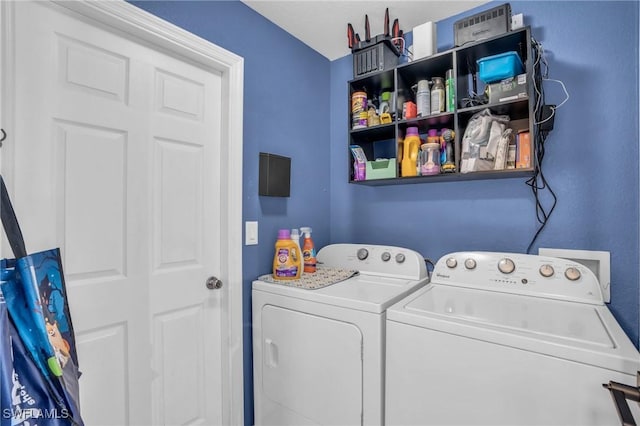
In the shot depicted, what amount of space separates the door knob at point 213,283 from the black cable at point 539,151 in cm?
165

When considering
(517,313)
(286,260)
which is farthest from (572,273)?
(286,260)

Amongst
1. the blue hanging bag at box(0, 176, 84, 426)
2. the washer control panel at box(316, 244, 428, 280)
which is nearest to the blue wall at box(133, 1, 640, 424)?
the washer control panel at box(316, 244, 428, 280)

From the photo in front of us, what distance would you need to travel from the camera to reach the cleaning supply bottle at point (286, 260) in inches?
66.6

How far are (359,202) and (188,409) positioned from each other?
1.59 meters

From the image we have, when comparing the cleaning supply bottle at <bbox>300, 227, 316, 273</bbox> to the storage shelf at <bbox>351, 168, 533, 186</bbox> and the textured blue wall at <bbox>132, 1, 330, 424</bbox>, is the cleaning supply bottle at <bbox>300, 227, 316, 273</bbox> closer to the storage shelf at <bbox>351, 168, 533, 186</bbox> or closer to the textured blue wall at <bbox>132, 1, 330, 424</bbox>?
the textured blue wall at <bbox>132, 1, 330, 424</bbox>

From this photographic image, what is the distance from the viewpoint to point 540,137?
155 cm

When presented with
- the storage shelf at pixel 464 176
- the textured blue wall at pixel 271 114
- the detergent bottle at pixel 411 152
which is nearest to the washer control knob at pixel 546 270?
the storage shelf at pixel 464 176

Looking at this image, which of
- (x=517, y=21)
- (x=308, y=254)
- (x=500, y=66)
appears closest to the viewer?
(x=500, y=66)

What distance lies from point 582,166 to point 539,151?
193mm

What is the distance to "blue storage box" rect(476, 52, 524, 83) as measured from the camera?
139cm

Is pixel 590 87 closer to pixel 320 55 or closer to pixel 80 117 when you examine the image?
pixel 320 55

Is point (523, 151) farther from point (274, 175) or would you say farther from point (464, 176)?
point (274, 175)

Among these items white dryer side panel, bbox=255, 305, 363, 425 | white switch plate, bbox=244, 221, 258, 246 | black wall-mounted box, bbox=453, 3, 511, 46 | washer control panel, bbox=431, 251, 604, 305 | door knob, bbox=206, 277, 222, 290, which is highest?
black wall-mounted box, bbox=453, 3, 511, 46

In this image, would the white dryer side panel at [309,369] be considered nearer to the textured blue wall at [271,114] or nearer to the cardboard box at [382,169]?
the textured blue wall at [271,114]
